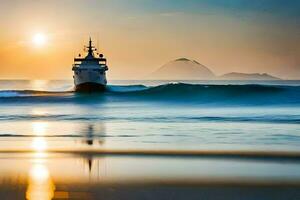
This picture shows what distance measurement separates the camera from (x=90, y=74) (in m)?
73.1

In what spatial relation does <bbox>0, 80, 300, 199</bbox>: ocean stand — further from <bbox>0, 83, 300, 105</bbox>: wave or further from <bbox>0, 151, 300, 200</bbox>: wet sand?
<bbox>0, 83, 300, 105</bbox>: wave

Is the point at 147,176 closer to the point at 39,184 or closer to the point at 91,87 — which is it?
the point at 39,184

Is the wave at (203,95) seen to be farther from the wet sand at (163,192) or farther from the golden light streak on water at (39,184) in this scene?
the wet sand at (163,192)

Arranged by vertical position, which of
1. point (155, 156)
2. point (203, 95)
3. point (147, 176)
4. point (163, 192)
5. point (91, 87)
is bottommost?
point (163, 192)

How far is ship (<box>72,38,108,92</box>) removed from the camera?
7256 cm

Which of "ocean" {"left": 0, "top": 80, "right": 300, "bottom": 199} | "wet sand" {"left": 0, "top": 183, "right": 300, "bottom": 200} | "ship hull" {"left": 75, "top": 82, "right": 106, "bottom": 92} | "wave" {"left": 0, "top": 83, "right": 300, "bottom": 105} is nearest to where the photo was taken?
"wet sand" {"left": 0, "top": 183, "right": 300, "bottom": 200}

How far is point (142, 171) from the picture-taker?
10.7 metres

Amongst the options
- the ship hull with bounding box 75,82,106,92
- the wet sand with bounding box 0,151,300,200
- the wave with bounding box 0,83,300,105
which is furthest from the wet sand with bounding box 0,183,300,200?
the ship hull with bounding box 75,82,106,92

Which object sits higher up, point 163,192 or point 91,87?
point 91,87

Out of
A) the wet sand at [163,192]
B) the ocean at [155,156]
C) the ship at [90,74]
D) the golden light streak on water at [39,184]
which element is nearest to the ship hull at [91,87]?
the ship at [90,74]

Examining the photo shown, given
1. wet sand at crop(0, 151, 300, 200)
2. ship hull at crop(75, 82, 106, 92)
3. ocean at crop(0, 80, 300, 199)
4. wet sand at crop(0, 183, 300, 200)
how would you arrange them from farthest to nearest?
1. ship hull at crop(75, 82, 106, 92)
2. ocean at crop(0, 80, 300, 199)
3. wet sand at crop(0, 151, 300, 200)
4. wet sand at crop(0, 183, 300, 200)

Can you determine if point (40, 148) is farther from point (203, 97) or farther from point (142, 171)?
point (203, 97)

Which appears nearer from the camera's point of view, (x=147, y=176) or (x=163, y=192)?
(x=163, y=192)

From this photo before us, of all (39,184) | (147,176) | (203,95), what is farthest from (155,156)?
(203,95)
